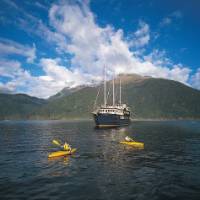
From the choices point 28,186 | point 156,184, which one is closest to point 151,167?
point 156,184

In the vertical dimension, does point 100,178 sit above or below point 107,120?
below

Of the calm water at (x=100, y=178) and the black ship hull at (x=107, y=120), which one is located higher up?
the black ship hull at (x=107, y=120)

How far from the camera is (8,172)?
26.6 m

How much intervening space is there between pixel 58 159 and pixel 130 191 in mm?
16256

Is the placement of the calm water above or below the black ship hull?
below

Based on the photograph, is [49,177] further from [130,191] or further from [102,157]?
[102,157]

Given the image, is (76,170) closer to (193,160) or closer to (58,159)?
(58,159)

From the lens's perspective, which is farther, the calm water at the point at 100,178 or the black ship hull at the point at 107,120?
the black ship hull at the point at 107,120

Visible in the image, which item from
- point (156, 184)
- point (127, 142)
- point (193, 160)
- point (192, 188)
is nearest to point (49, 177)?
point (156, 184)

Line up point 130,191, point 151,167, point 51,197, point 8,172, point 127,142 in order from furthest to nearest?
point 127,142 < point 151,167 < point 8,172 < point 130,191 < point 51,197

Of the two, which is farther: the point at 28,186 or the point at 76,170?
the point at 76,170

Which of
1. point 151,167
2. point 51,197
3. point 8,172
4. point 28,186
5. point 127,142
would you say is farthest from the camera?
point 127,142

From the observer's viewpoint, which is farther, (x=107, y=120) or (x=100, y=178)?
(x=107, y=120)

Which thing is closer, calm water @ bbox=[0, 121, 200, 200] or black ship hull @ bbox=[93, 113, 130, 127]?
calm water @ bbox=[0, 121, 200, 200]
